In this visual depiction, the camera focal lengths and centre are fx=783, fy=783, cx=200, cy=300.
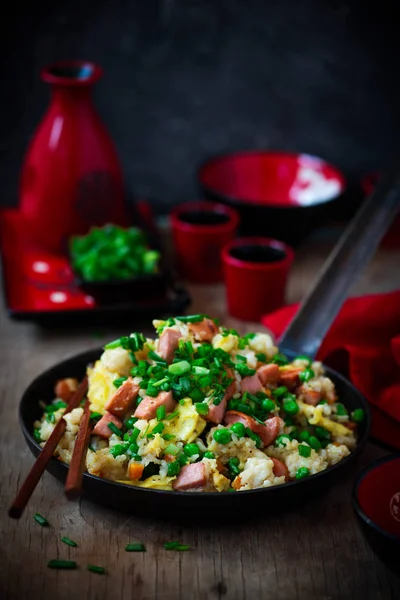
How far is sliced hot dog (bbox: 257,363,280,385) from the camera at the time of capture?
1.56 m

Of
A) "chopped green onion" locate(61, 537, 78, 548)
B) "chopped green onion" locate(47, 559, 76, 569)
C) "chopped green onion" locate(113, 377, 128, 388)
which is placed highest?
"chopped green onion" locate(113, 377, 128, 388)

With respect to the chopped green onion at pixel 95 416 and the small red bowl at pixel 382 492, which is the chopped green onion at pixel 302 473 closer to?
the small red bowl at pixel 382 492

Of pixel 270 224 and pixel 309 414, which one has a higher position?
pixel 309 414

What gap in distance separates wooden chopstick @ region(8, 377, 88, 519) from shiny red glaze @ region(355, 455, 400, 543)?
1.77ft

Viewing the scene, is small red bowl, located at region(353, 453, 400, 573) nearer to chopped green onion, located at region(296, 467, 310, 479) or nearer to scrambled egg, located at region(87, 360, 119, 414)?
chopped green onion, located at region(296, 467, 310, 479)

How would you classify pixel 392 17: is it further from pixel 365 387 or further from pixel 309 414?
pixel 309 414

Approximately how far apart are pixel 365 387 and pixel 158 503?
639 mm

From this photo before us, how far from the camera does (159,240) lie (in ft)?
8.01

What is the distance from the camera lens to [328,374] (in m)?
1.72

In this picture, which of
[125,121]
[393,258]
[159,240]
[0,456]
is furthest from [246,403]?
[125,121]

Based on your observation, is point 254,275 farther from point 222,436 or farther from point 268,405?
point 222,436

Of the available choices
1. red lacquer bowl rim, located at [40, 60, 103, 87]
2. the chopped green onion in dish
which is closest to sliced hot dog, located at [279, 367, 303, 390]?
the chopped green onion in dish

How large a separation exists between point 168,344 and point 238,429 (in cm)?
23

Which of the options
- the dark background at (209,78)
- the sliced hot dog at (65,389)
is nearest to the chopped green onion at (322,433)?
the sliced hot dog at (65,389)
